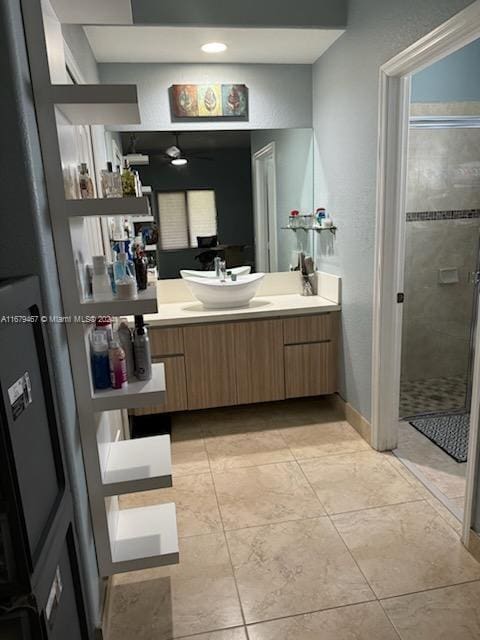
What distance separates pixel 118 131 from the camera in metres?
3.02

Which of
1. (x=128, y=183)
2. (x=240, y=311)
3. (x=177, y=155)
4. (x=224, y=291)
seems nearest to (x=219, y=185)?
(x=177, y=155)

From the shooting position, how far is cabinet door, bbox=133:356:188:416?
2908 mm

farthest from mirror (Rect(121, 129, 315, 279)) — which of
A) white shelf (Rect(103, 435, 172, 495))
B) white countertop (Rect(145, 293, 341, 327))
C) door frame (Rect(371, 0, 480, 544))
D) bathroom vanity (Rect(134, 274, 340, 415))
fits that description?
white shelf (Rect(103, 435, 172, 495))

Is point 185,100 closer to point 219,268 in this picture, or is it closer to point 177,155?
point 177,155

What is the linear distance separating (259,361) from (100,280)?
1.61 meters

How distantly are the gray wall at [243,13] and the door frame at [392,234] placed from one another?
60 cm

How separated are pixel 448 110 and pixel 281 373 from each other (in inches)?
86.7

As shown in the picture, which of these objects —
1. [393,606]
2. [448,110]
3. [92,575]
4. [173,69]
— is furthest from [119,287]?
[448,110]

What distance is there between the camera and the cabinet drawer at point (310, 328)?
119 inches

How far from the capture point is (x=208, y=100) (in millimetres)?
3039

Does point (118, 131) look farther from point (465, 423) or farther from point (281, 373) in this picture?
point (465, 423)

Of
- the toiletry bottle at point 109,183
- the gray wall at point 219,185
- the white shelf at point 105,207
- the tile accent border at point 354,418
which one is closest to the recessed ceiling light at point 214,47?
the gray wall at point 219,185

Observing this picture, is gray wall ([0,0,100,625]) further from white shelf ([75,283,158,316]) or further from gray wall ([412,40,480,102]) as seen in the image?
gray wall ([412,40,480,102])

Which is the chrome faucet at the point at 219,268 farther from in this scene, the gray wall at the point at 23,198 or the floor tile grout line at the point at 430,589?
the floor tile grout line at the point at 430,589
